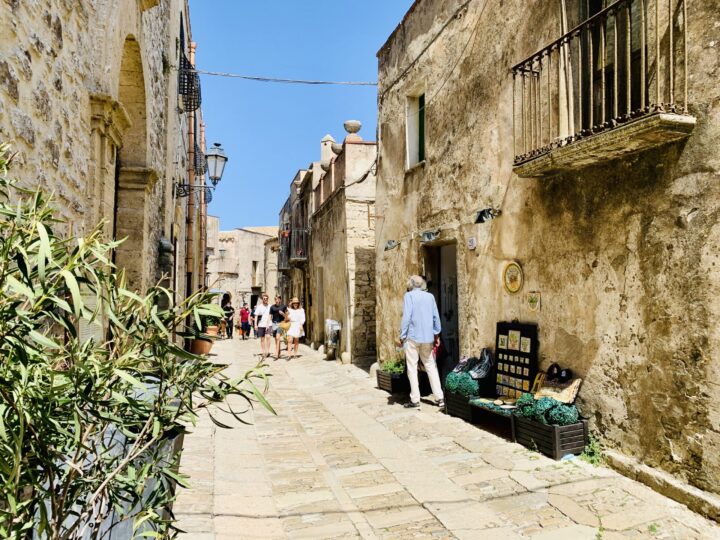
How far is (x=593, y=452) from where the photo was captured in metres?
4.64

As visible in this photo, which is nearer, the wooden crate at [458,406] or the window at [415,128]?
the wooden crate at [458,406]

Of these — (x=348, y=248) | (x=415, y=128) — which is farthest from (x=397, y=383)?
(x=348, y=248)

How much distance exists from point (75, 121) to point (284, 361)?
10.5 metres

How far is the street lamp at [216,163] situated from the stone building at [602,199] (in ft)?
18.0

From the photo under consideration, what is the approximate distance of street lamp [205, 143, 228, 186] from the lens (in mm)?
11586

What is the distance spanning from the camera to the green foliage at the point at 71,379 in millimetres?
1146

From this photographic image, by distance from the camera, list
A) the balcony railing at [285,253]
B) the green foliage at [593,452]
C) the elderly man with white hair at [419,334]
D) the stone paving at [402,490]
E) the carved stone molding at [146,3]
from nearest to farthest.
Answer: the stone paving at [402,490] → the green foliage at [593,452] → the carved stone molding at [146,3] → the elderly man with white hair at [419,334] → the balcony railing at [285,253]

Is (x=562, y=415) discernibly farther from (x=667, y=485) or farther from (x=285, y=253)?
(x=285, y=253)

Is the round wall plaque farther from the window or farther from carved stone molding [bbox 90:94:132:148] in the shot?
carved stone molding [bbox 90:94:132:148]

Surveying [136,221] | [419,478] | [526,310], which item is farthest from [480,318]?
[136,221]

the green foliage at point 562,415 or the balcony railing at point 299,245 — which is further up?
the balcony railing at point 299,245

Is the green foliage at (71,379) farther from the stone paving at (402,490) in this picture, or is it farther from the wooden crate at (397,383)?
the wooden crate at (397,383)

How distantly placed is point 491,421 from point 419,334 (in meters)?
1.45

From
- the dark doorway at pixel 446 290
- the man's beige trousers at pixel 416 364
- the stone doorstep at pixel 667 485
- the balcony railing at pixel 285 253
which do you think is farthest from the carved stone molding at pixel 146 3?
the balcony railing at pixel 285 253
